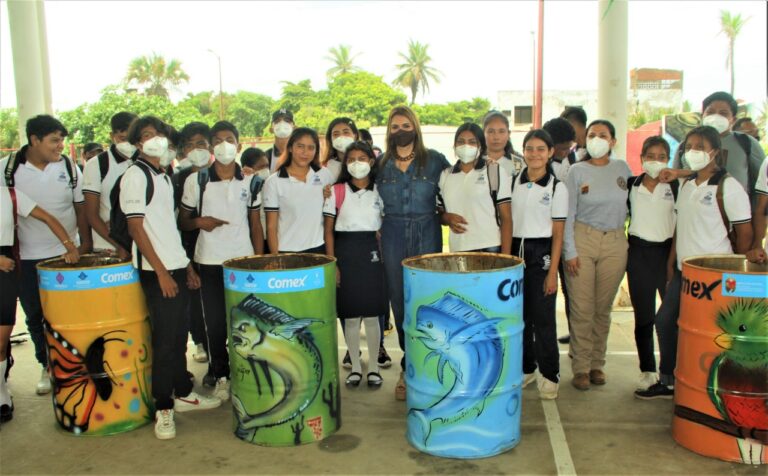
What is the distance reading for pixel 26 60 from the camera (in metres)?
9.25

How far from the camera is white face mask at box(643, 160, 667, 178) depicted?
418 centimetres

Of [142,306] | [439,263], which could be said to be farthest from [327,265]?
[142,306]

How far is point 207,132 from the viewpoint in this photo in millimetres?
4719

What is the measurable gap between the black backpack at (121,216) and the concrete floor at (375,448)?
1180 mm

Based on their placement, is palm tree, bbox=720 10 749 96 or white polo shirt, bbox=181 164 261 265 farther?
palm tree, bbox=720 10 749 96

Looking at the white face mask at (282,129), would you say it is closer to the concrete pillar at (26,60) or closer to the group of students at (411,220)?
the group of students at (411,220)

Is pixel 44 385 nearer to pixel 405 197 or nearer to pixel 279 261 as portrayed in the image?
pixel 279 261

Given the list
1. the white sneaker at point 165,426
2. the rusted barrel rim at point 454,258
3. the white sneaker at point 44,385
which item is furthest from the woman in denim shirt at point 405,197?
the white sneaker at point 44,385

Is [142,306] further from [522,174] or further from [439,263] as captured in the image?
[522,174]

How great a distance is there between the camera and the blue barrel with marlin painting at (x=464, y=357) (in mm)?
3209

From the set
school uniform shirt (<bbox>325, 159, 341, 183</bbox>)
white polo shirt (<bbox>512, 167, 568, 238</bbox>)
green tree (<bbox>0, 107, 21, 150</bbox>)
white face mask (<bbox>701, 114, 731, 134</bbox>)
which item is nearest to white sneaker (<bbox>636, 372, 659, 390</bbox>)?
white polo shirt (<bbox>512, 167, 568, 238</bbox>)

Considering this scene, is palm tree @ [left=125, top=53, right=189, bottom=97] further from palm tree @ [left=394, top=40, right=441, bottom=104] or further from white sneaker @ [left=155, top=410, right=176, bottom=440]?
white sneaker @ [left=155, top=410, right=176, bottom=440]

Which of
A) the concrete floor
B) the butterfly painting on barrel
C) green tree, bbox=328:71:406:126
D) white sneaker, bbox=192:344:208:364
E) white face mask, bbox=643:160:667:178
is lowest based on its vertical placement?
the concrete floor

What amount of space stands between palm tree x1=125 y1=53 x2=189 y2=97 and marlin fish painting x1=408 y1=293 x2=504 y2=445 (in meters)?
55.8
